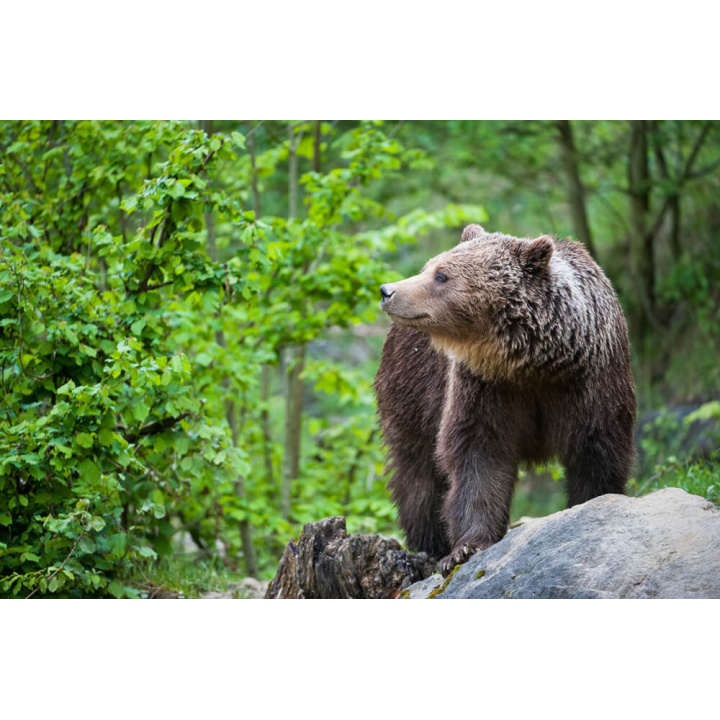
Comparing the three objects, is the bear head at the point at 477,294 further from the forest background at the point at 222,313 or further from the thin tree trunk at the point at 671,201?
the thin tree trunk at the point at 671,201

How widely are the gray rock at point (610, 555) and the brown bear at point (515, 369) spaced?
14.7 inches

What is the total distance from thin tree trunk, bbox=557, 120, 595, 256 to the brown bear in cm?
684

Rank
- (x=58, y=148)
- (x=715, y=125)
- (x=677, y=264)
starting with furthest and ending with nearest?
(x=677, y=264)
(x=715, y=125)
(x=58, y=148)

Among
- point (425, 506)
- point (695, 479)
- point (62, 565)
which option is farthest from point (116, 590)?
point (695, 479)

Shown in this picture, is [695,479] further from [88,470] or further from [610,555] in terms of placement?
[88,470]

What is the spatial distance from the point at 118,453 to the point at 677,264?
27.4 feet

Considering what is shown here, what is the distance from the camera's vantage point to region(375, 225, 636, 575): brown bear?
15.3 feet

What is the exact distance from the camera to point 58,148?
19.6 ft

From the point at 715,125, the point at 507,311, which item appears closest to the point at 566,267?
the point at 507,311

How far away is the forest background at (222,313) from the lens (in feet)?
16.5

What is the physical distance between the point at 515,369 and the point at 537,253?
61 cm

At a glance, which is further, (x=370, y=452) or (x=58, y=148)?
(x=370, y=452)

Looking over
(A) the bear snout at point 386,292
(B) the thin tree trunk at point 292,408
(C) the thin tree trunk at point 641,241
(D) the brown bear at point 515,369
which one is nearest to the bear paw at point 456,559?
(D) the brown bear at point 515,369
